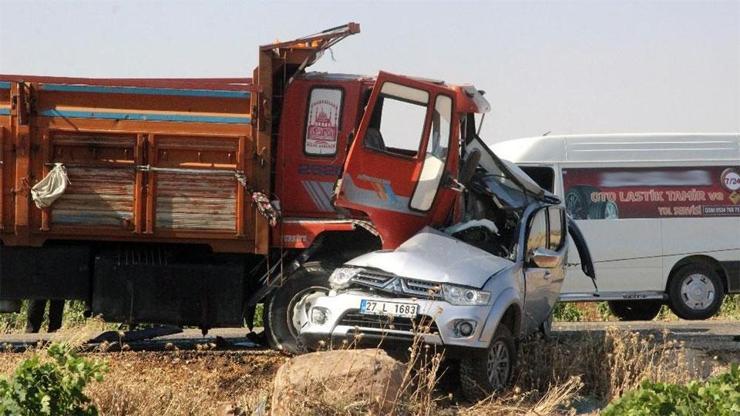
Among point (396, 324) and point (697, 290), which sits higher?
point (396, 324)

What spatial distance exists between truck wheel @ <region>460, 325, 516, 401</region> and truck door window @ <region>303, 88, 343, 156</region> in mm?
3318

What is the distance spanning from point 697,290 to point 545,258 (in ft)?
25.0

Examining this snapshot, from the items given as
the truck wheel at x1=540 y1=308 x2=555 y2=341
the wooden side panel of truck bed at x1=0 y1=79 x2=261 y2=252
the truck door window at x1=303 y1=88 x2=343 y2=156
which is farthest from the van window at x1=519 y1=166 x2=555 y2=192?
the wooden side panel of truck bed at x1=0 y1=79 x2=261 y2=252

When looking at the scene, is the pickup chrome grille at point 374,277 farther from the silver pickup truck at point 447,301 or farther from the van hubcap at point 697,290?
the van hubcap at point 697,290

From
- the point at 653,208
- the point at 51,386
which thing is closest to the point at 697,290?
the point at 653,208

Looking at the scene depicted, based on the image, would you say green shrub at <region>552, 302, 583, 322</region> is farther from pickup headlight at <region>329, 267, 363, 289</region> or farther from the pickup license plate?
the pickup license plate

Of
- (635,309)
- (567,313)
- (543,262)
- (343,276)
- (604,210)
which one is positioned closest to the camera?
(343,276)

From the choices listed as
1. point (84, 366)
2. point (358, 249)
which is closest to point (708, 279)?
point (358, 249)

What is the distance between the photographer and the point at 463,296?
10.9 m

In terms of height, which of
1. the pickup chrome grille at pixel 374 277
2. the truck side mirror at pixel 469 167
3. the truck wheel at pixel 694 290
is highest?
the truck side mirror at pixel 469 167

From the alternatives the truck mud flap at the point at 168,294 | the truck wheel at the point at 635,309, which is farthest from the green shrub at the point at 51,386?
the truck wheel at the point at 635,309

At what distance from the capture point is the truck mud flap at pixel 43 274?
1341 centimetres

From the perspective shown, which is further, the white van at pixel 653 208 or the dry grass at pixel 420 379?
the white van at pixel 653 208

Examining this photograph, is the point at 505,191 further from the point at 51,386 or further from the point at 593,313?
the point at 593,313
